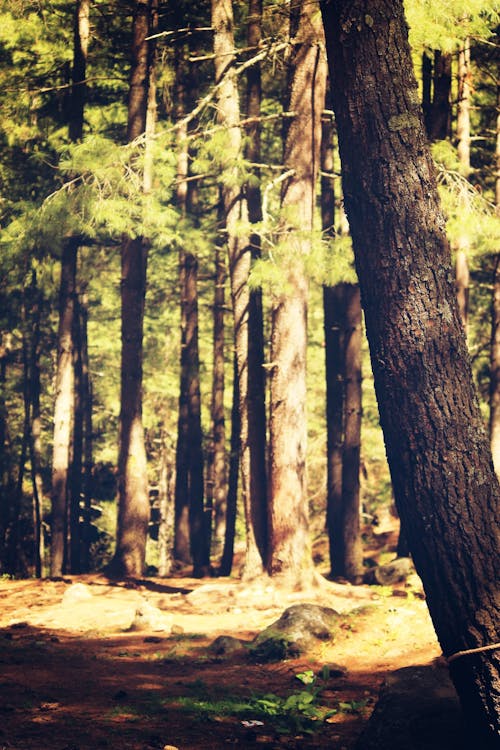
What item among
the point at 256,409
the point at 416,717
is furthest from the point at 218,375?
the point at 416,717

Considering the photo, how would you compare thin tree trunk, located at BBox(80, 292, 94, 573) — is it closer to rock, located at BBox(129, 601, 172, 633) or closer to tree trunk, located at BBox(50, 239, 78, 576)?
tree trunk, located at BBox(50, 239, 78, 576)

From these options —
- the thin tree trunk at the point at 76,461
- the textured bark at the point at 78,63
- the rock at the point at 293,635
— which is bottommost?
the rock at the point at 293,635

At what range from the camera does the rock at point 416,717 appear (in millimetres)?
4996

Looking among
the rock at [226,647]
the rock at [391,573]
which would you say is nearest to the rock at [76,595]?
the rock at [226,647]

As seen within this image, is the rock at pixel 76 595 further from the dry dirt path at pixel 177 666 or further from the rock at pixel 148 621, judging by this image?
the rock at pixel 148 621

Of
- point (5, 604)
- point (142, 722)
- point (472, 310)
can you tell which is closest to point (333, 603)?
point (5, 604)

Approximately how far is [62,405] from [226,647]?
8826 millimetres

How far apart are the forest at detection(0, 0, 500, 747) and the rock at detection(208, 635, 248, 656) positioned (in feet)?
11.6

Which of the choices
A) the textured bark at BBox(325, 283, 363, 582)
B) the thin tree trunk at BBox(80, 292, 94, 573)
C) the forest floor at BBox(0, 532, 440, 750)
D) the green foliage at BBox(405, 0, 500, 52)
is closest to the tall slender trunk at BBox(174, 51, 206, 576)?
the textured bark at BBox(325, 283, 363, 582)

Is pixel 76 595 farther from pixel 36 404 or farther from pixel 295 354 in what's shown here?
pixel 36 404

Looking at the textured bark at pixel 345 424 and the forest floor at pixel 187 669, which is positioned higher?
the textured bark at pixel 345 424

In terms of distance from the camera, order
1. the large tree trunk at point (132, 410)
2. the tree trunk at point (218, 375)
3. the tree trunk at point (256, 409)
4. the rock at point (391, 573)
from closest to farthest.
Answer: the tree trunk at point (256, 409) → the rock at point (391, 573) → the large tree trunk at point (132, 410) → the tree trunk at point (218, 375)

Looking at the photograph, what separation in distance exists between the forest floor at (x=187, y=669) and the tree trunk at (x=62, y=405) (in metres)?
3.25

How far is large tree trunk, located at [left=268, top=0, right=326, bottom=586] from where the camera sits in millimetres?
12711
